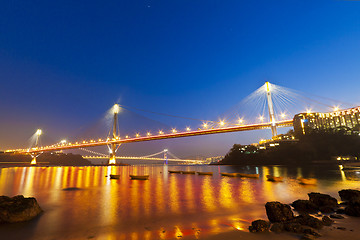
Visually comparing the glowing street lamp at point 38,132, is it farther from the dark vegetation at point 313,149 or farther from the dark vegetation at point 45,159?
the dark vegetation at point 313,149

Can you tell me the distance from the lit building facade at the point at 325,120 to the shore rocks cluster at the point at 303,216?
7147 cm

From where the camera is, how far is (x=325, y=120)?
79.6 metres

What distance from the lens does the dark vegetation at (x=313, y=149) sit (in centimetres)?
5538

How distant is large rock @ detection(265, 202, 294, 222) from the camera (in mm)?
6145

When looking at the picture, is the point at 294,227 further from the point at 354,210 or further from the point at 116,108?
the point at 116,108

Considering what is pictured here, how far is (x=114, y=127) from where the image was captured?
67250mm

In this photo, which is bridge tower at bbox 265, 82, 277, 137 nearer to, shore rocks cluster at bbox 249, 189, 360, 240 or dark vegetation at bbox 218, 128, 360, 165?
dark vegetation at bbox 218, 128, 360, 165

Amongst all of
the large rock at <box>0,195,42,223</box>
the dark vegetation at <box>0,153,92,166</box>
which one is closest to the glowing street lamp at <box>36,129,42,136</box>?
the dark vegetation at <box>0,153,92,166</box>

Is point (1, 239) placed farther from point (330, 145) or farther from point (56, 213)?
point (330, 145)

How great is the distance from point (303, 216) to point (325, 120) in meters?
94.3

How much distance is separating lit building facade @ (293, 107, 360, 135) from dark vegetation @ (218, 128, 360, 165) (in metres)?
4.09

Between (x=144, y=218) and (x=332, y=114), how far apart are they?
98.8m

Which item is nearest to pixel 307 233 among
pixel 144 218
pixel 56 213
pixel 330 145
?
pixel 144 218

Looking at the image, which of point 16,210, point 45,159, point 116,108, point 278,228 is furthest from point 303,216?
point 45,159
